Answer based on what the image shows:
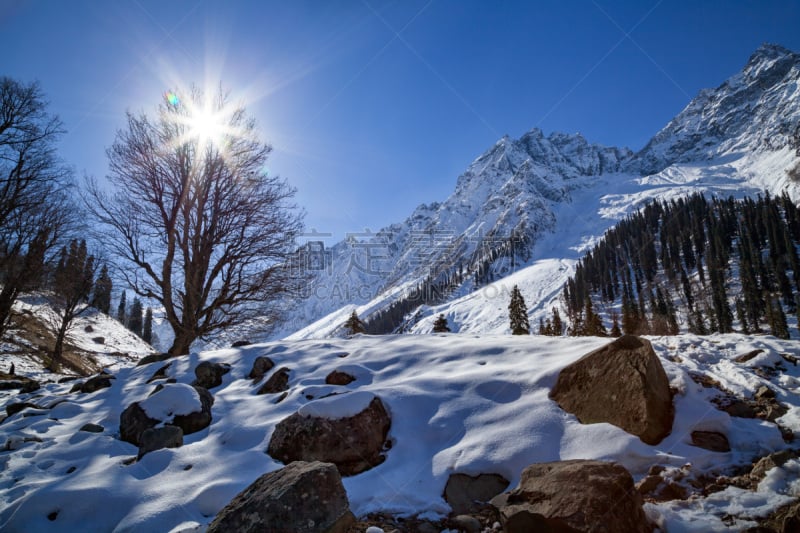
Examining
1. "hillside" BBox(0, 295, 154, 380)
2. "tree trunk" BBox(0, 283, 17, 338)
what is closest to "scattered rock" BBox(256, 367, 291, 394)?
"hillside" BBox(0, 295, 154, 380)

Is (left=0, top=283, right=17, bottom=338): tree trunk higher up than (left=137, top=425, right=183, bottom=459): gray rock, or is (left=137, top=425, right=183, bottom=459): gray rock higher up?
(left=0, top=283, right=17, bottom=338): tree trunk

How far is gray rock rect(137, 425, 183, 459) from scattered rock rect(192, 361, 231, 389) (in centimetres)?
258

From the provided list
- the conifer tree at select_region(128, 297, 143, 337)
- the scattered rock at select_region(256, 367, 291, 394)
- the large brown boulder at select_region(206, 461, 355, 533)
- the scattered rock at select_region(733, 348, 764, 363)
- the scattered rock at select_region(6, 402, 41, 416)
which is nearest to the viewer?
the large brown boulder at select_region(206, 461, 355, 533)

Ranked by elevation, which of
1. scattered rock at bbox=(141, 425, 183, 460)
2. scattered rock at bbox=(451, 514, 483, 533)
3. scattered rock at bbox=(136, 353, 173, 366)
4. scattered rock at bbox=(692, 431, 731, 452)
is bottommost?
scattered rock at bbox=(451, 514, 483, 533)

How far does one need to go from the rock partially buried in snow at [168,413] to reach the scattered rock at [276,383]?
3.44 ft

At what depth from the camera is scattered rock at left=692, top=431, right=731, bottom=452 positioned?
399 cm

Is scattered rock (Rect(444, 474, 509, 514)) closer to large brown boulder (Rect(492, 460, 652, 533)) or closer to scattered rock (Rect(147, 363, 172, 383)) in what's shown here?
large brown boulder (Rect(492, 460, 652, 533))

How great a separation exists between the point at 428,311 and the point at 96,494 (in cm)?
13626

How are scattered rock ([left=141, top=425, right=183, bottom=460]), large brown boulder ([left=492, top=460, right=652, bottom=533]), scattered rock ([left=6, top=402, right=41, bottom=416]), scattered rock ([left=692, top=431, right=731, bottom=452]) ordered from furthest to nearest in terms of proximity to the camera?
1. scattered rock ([left=6, top=402, right=41, bottom=416])
2. scattered rock ([left=141, top=425, right=183, bottom=460])
3. scattered rock ([left=692, top=431, right=731, bottom=452])
4. large brown boulder ([left=492, top=460, right=652, bottom=533])

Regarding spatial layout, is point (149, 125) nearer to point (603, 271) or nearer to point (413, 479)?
point (413, 479)

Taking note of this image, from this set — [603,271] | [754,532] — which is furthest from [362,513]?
[603,271]

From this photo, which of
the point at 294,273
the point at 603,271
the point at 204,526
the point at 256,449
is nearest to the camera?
the point at 204,526

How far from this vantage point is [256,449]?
4828mm

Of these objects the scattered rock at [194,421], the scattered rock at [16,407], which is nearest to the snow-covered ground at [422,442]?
the scattered rock at [194,421]
